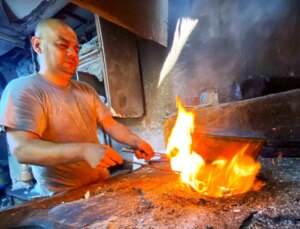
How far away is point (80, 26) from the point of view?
15.5 ft

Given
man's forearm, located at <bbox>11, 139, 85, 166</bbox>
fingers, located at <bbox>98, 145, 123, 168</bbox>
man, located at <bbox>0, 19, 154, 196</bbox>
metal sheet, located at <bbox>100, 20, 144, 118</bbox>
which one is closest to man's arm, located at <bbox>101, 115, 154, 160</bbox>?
man, located at <bbox>0, 19, 154, 196</bbox>

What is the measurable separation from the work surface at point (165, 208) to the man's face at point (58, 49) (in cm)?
113

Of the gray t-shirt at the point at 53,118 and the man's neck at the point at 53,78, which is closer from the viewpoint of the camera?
the gray t-shirt at the point at 53,118

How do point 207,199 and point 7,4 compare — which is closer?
point 207,199

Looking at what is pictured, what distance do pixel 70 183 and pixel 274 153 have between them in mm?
1953

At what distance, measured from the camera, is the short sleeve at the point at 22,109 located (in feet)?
5.54

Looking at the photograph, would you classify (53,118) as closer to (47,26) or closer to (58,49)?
(58,49)

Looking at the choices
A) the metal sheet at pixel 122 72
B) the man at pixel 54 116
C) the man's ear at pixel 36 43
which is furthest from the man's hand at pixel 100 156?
the metal sheet at pixel 122 72

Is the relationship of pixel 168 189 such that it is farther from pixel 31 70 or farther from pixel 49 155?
pixel 31 70

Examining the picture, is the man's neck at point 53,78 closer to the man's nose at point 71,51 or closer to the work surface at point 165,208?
the man's nose at point 71,51

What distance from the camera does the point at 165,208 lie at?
1263 mm

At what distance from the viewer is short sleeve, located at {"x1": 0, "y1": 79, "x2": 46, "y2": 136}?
1689 millimetres

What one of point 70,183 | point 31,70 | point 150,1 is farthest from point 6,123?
point 31,70

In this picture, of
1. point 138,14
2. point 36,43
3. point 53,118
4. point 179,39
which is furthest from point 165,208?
point 179,39
